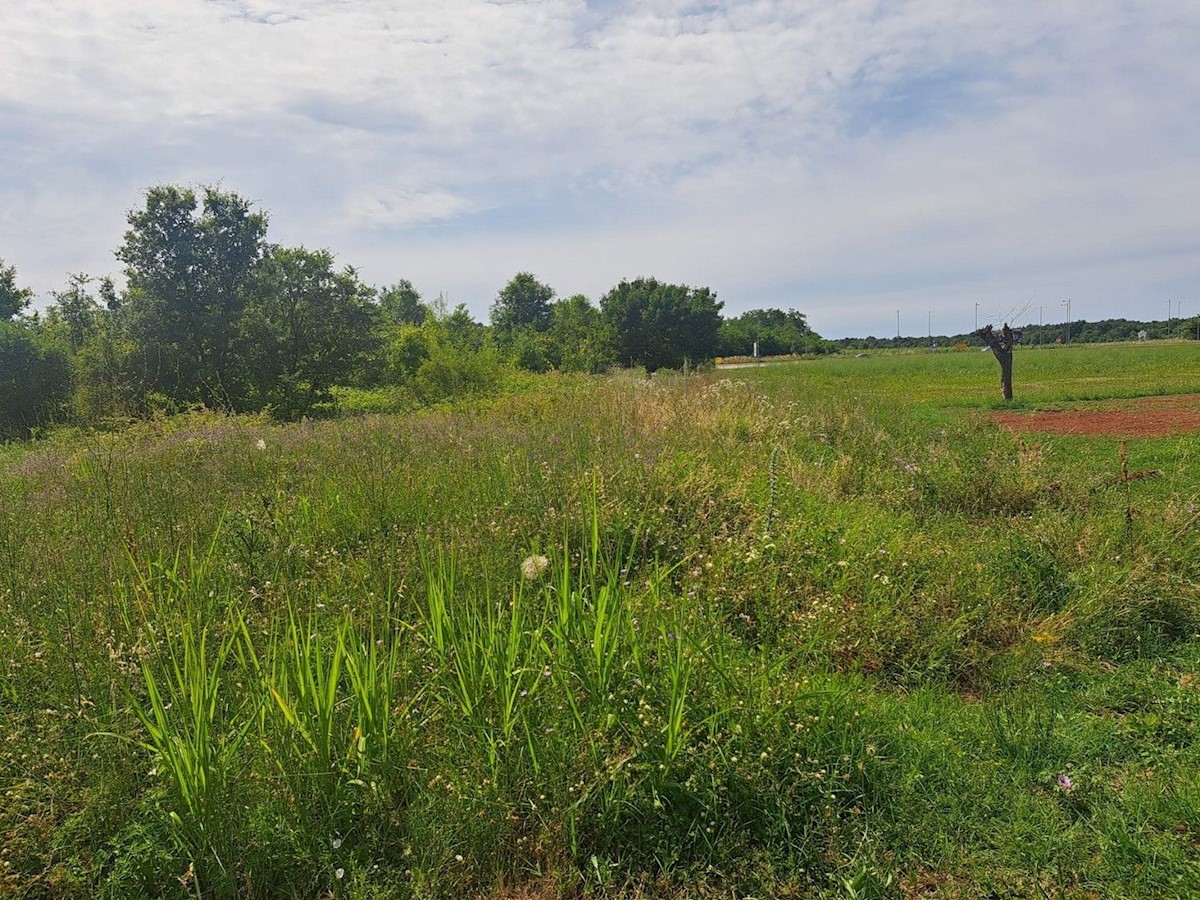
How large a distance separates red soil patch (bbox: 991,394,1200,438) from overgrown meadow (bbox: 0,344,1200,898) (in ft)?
21.9

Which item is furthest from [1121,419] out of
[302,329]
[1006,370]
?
[302,329]

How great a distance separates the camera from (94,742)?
2.12 meters

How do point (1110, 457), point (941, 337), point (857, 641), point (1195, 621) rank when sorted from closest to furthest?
point (857, 641) → point (1195, 621) → point (1110, 457) → point (941, 337)

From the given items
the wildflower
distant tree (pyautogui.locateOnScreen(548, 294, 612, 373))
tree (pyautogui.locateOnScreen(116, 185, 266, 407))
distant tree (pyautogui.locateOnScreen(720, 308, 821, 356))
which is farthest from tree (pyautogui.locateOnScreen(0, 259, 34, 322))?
distant tree (pyautogui.locateOnScreen(720, 308, 821, 356))

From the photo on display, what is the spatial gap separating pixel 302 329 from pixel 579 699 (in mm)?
27574

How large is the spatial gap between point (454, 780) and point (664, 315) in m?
64.1

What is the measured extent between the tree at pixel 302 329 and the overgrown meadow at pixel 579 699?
22.7m

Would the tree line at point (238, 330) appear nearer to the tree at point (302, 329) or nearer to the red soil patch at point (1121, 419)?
the tree at point (302, 329)

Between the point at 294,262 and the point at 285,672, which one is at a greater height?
the point at 294,262

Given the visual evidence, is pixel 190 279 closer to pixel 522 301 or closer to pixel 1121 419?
pixel 1121 419

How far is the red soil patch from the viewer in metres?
9.99

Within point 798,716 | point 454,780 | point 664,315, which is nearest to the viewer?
point 454,780

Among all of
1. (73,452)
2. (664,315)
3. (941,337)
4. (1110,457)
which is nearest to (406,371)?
(73,452)

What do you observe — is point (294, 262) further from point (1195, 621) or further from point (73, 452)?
point (1195, 621)
